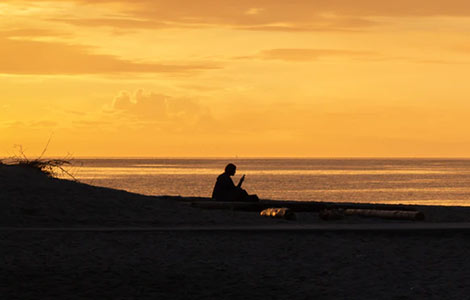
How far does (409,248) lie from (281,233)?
2687 mm

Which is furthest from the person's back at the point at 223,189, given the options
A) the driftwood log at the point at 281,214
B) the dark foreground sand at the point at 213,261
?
the dark foreground sand at the point at 213,261

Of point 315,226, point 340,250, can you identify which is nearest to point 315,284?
point 340,250

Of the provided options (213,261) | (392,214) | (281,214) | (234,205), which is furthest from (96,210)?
(392,214)

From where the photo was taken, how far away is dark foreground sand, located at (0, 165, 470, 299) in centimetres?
1302

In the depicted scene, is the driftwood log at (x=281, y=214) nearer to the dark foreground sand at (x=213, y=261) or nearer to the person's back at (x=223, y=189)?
the dark foreground sand at (x=213, y=261)

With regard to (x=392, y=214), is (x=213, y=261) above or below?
below

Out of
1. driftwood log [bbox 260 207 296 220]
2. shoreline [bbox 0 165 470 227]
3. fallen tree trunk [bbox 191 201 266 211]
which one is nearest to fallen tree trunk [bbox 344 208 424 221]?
shoreline [bbox 0 165 470 227]

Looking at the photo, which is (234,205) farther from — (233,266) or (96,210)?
(233,266)

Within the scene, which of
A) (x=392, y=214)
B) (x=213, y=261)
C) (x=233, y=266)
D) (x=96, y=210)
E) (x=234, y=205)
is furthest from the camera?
(x=234, y=205)

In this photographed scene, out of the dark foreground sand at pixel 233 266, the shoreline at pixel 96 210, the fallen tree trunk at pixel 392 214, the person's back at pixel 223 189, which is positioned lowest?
the dark foreground sand at pixel 233 266

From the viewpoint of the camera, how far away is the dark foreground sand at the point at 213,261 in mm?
13016

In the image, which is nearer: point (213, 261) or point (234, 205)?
point (213, 261)

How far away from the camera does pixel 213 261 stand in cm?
1484

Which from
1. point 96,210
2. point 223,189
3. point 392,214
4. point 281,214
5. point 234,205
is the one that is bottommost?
point 96,210
